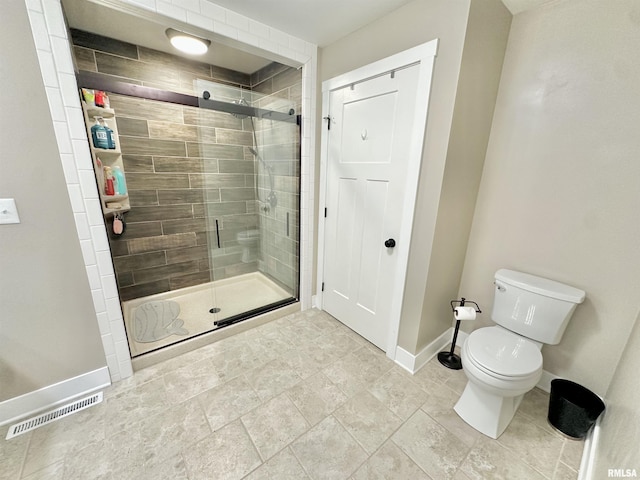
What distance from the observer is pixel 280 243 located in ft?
9.02

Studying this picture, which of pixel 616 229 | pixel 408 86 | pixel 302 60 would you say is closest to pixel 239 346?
pixel 408 86

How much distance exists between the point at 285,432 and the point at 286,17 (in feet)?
8.47

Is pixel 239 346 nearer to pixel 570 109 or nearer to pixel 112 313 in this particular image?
pixel 112 313

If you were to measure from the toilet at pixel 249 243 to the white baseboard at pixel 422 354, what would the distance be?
1713mm

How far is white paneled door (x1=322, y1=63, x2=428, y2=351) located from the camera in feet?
5.44

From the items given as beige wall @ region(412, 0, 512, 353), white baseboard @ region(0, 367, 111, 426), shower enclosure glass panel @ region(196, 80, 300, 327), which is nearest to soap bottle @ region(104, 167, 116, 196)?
shower enclosure glass panel @ region(196, 80, 300, 327)

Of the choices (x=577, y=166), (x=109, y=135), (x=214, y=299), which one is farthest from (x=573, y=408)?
(x=109, y=135)

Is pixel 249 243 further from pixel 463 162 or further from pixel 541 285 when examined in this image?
pixel 541 285

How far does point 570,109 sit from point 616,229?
0.72m

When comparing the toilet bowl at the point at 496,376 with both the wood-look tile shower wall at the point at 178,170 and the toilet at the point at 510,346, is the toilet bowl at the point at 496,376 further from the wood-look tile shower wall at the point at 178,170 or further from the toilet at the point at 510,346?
the wood-look tile shower wall at the point at 178,170

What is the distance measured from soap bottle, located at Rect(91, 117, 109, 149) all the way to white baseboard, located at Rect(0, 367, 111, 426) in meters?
1.69

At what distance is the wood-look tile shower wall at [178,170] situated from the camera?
2.25m

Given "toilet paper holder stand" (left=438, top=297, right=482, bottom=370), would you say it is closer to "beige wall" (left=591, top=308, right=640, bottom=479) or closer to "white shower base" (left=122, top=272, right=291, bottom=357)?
"beige wall" (left=591, top=308, right=640, bottom=479)

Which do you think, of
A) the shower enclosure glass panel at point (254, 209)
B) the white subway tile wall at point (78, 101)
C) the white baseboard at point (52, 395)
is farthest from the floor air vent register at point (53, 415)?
the shower enclosure glass panel at point (254, 209)
